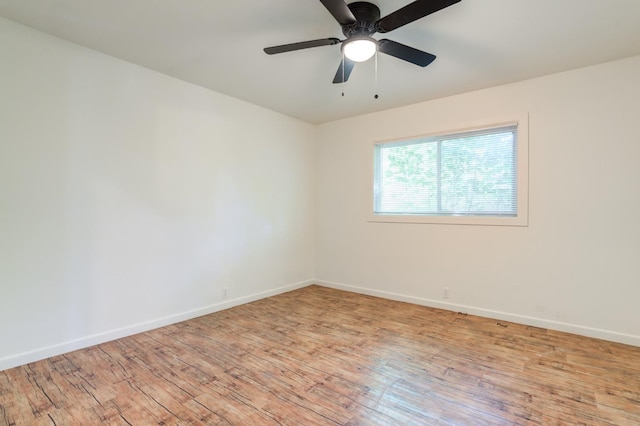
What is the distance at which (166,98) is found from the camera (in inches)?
130

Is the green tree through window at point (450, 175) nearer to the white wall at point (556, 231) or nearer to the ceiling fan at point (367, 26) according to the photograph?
the white wall at point (556, 231)

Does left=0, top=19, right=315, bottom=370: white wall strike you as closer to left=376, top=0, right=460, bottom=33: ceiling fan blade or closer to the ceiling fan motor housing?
the ceiling fan motor housing

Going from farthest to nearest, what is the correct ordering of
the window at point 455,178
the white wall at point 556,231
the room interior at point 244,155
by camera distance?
1. the window at point 455,178
2. the white wall at point 556,231
3. the room interior at point 244,155

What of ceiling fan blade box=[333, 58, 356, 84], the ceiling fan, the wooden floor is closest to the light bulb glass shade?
the ceiling fan

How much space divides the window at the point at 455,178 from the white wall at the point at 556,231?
0.13 m

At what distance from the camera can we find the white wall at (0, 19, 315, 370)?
2434mm

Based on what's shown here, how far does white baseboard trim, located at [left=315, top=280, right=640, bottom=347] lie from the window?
3.37 ft

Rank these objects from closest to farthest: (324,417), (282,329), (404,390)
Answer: (324,417), (404,390), (282,329)

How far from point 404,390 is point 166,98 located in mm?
3512

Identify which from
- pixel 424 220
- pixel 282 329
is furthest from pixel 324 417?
pixel 424 220

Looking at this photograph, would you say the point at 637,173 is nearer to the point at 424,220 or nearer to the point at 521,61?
the point at 521,61

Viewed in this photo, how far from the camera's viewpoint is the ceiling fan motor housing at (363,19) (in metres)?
2.04

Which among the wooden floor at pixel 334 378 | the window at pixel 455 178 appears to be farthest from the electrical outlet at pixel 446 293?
the window at pixel 455 178

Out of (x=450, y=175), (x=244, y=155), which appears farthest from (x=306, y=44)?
(x=450, y=175)
